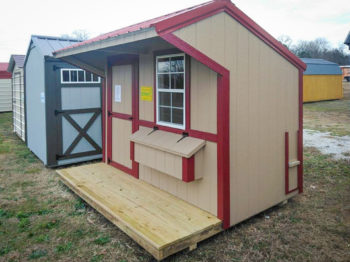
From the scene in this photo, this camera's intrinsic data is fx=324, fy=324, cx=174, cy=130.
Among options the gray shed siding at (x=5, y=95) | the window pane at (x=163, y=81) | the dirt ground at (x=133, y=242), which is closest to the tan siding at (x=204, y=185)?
the dirt ground at (x=133, y=242)

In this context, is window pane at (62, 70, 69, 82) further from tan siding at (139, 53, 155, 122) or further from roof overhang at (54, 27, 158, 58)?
tan siding at (139, 53, 155, 122)

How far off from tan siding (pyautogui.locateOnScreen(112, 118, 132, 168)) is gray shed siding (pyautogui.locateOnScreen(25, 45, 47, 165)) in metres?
1.69

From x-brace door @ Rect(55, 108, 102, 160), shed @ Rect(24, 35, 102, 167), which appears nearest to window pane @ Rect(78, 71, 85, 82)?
shed @ Rect(24, 35, 102, 167)

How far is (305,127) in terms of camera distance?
1136cm

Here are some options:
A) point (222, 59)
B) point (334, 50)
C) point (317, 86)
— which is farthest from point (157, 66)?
point (334, 50)

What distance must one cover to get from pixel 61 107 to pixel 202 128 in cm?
375

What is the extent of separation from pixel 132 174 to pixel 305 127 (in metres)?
8.15

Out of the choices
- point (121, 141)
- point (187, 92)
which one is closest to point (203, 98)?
point (187, 92)

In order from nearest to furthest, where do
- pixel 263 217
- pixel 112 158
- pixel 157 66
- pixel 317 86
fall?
pixel 263 217, pixel 157 66, pixel 112 158, pixel 317 86

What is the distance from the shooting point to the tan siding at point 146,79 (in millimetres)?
4574

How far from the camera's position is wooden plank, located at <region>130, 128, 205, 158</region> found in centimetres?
363

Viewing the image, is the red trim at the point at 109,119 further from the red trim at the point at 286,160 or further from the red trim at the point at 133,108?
the red trim at the point at 286,160

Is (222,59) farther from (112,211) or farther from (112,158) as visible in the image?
(112,158)

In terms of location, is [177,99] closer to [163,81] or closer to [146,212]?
[163,81]
